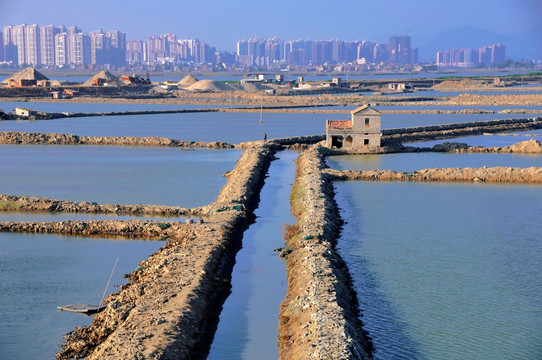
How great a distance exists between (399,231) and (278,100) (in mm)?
69659

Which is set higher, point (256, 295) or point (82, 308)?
point (82, 308)

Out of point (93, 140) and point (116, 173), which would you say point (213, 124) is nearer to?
point (93, 140)

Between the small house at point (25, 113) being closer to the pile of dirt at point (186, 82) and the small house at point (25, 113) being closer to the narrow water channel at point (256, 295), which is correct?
the narrow water channel at point (256, 295)

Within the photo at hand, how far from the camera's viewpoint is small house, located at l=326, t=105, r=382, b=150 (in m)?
35.7

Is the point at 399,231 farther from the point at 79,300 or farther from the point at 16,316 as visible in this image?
the point at 16,316

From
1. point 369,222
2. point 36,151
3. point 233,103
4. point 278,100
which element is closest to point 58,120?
point 36,151


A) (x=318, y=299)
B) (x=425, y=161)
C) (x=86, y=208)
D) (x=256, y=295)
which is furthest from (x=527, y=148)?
(x=318, y=299)

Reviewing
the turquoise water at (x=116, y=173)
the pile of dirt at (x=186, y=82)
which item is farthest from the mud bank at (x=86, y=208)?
the pile of dirt at (x=186, y=82)

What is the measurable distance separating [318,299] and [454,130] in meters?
36.5

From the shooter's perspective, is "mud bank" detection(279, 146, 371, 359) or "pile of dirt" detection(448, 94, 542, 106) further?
"pile of dirt" detection(448, 94, 542, 106)

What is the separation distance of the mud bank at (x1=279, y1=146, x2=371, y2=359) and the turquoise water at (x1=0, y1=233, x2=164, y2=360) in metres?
3.17

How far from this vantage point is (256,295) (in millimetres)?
14188


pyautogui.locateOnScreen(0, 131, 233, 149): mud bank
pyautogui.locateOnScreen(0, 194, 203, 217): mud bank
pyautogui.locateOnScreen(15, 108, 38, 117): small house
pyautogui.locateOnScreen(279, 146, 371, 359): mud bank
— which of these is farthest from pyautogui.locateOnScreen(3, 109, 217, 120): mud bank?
pyautogui.locateOnScreen(279, 146, 371, 359): mud bank

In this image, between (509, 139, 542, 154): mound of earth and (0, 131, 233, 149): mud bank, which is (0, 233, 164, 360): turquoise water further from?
(509, 139, 542, 154): mound of earth
